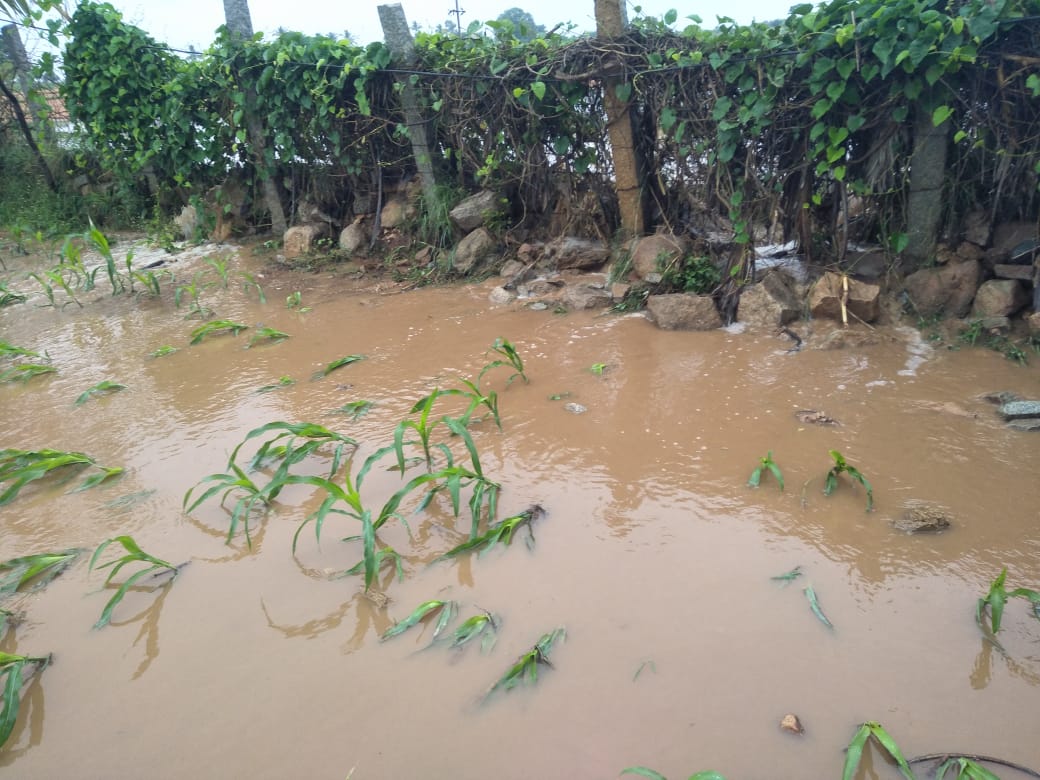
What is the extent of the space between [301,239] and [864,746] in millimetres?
6336

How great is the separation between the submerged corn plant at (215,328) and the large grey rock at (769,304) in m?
3.56

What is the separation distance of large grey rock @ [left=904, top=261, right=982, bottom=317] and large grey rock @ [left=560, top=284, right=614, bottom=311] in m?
1.96

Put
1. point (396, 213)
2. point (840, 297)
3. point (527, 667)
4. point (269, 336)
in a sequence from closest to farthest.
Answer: point (527, 667)
point (840, 297)
point (269, 336)
point (396, 213)

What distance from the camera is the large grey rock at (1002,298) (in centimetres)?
383

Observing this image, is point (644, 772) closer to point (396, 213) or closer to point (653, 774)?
point (653, 774)

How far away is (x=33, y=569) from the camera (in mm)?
2412

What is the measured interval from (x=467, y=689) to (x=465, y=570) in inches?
20.4

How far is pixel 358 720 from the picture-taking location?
1.80 metres

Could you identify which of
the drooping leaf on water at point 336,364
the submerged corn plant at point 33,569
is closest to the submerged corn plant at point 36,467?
the submerged corn plant at point 33,569

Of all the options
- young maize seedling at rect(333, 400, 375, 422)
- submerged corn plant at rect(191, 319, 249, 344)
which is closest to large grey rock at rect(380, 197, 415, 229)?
submerged corn plant at rect(191, 319, 249, 344)

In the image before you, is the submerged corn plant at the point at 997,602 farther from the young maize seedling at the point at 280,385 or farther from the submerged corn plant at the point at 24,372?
the submerged corn plant at the point at 24,372

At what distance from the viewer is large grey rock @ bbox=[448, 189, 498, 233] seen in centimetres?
595

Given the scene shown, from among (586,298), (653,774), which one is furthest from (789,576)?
(586,298)

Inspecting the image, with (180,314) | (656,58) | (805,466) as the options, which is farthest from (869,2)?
(180,314)
